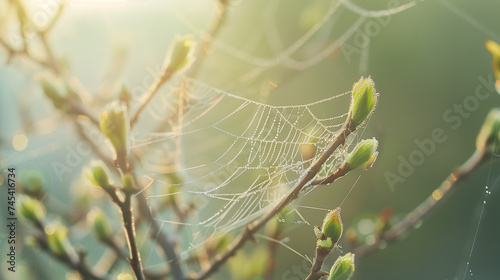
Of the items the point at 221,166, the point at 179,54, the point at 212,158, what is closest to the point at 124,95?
the point at 179,54

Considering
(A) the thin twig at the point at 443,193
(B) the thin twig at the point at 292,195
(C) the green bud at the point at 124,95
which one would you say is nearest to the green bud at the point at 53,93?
(C) the green bud at the point at 124,95

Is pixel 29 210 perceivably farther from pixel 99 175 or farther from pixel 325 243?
pixel 325 243

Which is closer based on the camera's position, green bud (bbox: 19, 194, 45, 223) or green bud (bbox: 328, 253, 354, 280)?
green bud (bbox: 328, 253, 354, 280)

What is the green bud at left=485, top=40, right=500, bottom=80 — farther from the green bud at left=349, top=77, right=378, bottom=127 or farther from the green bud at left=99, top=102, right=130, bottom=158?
the green bud at left=99, top=102, right=130, bottom=158

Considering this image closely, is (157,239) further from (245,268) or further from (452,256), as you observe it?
(452,256)

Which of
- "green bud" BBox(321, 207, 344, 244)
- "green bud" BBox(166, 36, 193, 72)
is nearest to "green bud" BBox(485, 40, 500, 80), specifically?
"green bud" BBox(321, 207, 344, 244)

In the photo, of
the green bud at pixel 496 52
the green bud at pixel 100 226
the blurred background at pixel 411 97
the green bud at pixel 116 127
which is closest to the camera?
the green bud at pixel 116 127

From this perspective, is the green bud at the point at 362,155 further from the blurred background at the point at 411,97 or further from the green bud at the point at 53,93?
the blurred background at the point at 411,97
